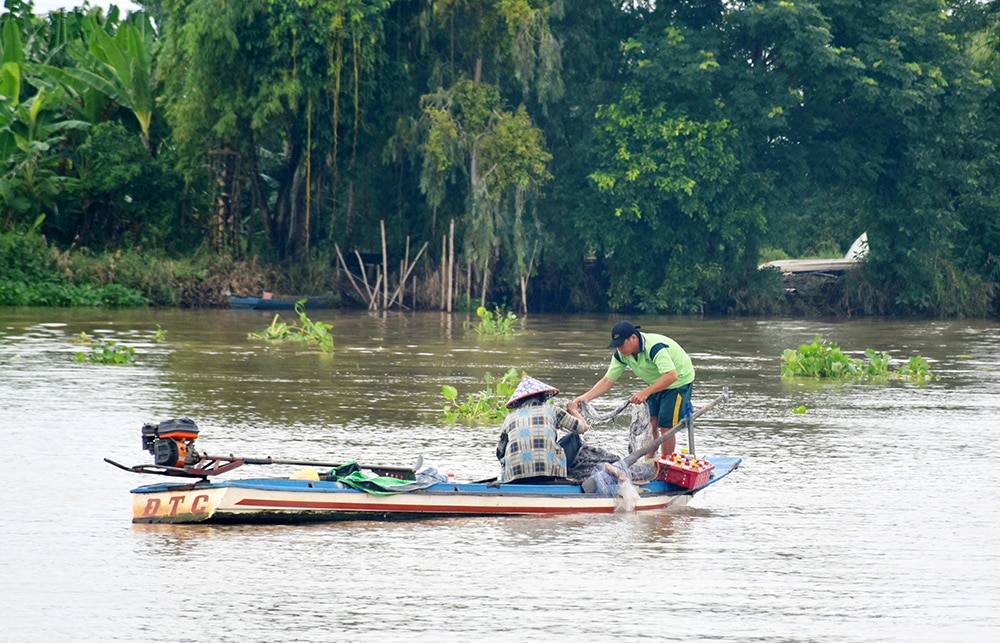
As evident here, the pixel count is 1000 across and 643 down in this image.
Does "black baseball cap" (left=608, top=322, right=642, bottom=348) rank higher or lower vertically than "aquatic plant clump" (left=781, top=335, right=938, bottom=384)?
higher

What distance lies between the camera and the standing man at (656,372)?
12.5m

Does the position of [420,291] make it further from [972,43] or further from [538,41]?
[972,43]

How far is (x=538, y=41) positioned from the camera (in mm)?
40281

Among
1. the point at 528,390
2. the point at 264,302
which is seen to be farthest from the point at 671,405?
the point at 264,302

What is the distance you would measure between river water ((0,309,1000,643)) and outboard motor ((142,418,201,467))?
55 centimetres

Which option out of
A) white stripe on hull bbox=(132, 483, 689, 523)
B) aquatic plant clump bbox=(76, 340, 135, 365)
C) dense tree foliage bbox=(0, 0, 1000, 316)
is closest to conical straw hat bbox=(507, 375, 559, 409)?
white stripe on hull bbox=(132, 483, 689, 523)

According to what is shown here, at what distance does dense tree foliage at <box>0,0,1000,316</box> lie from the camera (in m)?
38.5

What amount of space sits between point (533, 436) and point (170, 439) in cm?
275

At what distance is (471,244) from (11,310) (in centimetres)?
1229

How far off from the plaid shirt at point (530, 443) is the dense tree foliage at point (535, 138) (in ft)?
89.5

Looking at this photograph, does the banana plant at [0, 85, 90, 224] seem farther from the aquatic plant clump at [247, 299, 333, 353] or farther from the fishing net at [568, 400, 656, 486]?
the fishing net at [568, 400, 656, 486]

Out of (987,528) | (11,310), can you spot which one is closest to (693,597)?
(987,528)

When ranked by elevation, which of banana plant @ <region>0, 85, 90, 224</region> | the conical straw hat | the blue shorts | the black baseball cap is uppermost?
banana plant @ <region>0, 85, 90, 224</region>

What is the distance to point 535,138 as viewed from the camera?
3978cm
